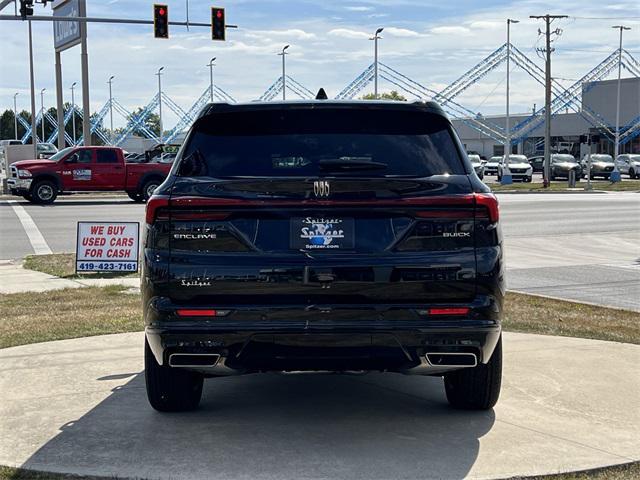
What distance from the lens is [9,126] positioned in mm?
188750

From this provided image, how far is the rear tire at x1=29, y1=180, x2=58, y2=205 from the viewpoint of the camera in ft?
103

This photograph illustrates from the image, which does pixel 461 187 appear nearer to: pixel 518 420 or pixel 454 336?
pixel 454 336

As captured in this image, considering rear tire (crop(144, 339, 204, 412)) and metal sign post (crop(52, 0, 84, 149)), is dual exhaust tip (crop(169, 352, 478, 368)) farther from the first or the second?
metal sign post (crop(52, 0, 84, 149))

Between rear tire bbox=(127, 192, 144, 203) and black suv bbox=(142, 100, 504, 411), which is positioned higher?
black suv bbox=(142, 100, 504, 411)

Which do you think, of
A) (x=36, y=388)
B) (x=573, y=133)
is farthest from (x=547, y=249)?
(x=573, y=133)

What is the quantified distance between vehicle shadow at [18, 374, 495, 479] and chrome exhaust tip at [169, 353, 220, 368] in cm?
45

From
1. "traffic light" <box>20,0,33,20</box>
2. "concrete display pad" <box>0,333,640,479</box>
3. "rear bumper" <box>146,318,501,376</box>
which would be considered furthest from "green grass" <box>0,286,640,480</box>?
"traffic light" <box>20,0,33,20</box>

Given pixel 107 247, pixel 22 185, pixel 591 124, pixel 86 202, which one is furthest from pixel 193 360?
pixel 591 124

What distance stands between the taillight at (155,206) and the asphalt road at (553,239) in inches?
285

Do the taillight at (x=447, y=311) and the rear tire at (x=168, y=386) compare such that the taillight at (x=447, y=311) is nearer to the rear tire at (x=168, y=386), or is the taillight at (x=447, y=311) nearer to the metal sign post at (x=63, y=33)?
the rear tire at (x=168, y=386)

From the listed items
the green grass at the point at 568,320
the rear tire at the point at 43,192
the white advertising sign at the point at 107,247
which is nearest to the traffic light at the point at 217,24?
the rear tire at the point at 43,192

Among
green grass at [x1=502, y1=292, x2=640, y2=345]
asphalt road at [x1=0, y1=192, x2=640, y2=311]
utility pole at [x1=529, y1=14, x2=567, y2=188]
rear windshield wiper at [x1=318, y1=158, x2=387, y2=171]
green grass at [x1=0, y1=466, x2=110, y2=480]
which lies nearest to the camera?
green grass at [x1=0, y1=466, x2=110, y2=480]

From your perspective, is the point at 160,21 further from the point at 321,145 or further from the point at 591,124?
the point at 591,124

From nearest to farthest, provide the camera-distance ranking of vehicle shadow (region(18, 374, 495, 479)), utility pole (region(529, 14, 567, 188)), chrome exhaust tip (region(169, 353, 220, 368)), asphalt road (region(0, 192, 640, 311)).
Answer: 1. vehicle shadow (region(18, 374, 495, 479))
2. chrome exhaust tip (region(169, 353, 220, 368))
3. asphalt road (region(0, 192, 640, 311))
4. utility pole (region(529, 14, 567, 188))
